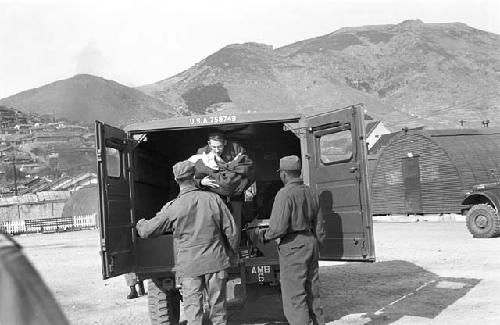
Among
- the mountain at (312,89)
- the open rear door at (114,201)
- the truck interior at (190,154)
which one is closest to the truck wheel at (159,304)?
the open rear door at (114,201)

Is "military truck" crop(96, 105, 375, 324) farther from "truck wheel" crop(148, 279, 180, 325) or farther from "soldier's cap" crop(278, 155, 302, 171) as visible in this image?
"soldier's cap" crop(278, 155, 302, 171)

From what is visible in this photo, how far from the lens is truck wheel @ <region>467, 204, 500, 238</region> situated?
62.1ft

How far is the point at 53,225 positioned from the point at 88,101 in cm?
4498

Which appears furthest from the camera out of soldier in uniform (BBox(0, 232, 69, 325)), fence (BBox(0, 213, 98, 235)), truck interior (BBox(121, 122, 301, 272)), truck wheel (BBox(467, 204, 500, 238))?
fence (BBox(0, 213, 98, 235))

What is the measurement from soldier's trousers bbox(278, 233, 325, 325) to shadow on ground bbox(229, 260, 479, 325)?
1.32 meters

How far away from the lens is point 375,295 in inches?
399

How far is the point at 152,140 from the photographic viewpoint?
9.78 meters

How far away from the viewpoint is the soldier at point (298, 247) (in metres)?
6.94

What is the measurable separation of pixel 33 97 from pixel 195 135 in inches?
4370

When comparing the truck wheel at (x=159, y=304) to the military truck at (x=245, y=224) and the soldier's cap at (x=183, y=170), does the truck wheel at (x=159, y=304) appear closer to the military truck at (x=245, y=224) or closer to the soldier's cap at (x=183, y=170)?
the military truck at (x=245, y=224)

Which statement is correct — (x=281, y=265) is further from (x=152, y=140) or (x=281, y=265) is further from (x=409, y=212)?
(x=409, y=212)

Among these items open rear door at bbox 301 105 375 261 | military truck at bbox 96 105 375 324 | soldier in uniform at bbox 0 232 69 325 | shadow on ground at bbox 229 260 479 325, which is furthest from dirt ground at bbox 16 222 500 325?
soldier in uniform at bbox 0 232 69 325

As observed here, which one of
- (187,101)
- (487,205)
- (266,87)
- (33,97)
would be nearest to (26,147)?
(33,97)

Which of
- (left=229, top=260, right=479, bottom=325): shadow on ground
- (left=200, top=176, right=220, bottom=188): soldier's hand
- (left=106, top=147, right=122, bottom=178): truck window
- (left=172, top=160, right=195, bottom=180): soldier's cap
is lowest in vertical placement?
(left=229, top=260, right=479, bottom=325): shadow on ground
